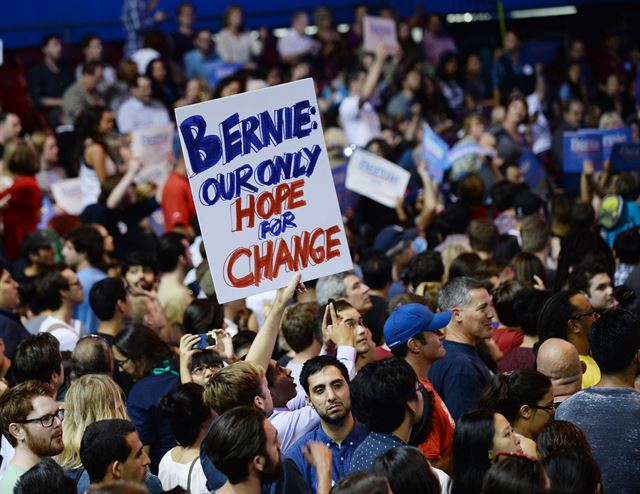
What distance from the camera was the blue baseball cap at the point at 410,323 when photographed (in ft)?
23.0

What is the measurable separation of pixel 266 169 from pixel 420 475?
7.76ft

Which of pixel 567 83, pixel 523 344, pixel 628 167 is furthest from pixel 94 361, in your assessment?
pixel 567 83

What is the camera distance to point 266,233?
6.82 m

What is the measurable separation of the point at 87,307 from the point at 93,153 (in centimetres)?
320

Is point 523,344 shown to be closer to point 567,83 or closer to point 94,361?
point 94,361

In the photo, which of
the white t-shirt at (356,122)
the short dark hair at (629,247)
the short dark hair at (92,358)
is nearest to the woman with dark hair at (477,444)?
the short dark hair at (92,358)

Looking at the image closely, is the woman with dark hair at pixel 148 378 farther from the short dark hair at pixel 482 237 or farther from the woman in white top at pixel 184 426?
the short dark hair at pixel 482 237

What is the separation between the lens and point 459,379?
713cm

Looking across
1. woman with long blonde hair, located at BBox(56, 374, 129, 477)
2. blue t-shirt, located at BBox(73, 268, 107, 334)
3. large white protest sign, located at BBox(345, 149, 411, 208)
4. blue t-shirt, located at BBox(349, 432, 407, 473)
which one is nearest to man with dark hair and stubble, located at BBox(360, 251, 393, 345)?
blue t-shirt, located at BBox(73, 268, 107, 334)

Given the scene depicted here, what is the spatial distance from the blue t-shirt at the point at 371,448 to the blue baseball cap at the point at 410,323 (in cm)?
125

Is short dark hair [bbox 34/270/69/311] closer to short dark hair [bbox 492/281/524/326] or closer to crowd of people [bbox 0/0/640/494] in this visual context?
crowd of people [bbox 0/0/640/494]

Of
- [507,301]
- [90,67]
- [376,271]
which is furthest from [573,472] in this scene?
[90,67]

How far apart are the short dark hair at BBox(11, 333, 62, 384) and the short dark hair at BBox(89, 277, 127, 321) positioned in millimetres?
1539

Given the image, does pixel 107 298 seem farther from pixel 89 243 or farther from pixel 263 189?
pixel 263 189
